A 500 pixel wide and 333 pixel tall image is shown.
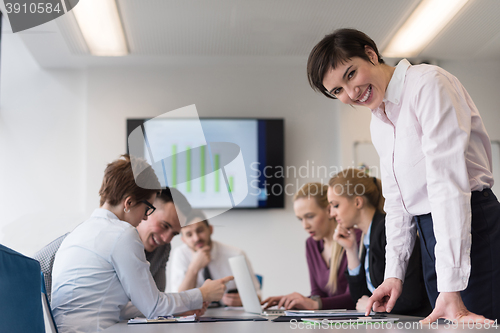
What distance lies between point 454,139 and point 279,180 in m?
2.43

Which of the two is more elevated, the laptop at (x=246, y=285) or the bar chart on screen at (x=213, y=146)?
the bar chart on screen at (x=213, y=146)

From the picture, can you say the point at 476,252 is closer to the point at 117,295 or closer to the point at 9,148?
the point at 117,295

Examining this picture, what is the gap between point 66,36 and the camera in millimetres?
2967

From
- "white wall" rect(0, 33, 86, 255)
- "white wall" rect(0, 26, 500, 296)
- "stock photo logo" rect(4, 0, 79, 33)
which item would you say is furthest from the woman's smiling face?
"white wall" rect(0, 33, 86, 255)

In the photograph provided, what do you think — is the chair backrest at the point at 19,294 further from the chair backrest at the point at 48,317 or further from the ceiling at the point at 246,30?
the ceiling at the point at 246,30

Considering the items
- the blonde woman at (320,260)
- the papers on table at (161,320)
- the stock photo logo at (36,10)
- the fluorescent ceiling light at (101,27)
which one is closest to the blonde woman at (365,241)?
the blonde woman at (320,260)

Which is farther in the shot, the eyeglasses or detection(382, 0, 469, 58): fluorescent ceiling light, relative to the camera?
detection(382, 0, 469, 58): fluorescent ceiling light

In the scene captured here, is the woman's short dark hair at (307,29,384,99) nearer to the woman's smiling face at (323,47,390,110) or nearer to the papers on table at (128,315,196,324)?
the woman's smiling face at (323,47,390,110)

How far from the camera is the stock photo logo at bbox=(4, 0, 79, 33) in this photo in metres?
2.61

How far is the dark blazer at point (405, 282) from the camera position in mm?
1425

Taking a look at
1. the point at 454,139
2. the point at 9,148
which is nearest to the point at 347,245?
the point at 454,139

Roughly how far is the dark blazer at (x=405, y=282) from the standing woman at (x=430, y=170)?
0.30 metres

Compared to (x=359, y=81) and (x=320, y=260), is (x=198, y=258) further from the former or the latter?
(x=359, y=81)

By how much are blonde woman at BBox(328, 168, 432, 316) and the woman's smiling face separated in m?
0.59
